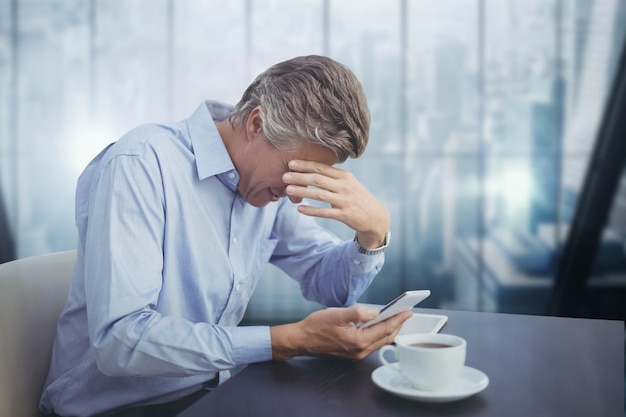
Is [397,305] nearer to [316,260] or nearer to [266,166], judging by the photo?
[266,166]

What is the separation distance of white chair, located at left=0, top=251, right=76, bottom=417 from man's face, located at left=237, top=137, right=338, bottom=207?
0.38 m

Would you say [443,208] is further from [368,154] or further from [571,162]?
[571,162]

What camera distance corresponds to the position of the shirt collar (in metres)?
1.17

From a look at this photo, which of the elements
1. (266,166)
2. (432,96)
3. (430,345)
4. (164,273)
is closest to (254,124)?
(266,166)

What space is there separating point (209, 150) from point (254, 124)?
10 cm

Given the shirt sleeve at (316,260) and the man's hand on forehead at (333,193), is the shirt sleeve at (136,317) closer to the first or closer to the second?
the man's hand on forehead at (333,193)

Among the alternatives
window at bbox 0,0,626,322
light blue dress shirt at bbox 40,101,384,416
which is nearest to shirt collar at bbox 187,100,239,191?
light blue dress shirt at bbox 40,101,384,416

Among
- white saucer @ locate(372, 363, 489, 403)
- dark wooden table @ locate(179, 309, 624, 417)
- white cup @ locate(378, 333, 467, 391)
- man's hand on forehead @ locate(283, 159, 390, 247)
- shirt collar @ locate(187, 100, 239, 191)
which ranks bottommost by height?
dark wooden table @ locate(179, 309, 624, 417)

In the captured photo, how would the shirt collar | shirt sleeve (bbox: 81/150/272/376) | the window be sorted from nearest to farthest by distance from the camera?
shirt sleeve (bbox: 81/150/272/376) < the shirt collar < the window

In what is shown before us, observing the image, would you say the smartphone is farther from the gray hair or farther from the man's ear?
the man's ear

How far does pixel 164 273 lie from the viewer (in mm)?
1104

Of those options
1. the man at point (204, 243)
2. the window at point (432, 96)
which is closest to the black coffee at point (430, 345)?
the man at point (204, 243)

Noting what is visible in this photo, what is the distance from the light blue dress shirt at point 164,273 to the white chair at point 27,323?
30mm

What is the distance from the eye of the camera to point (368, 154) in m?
4.75
